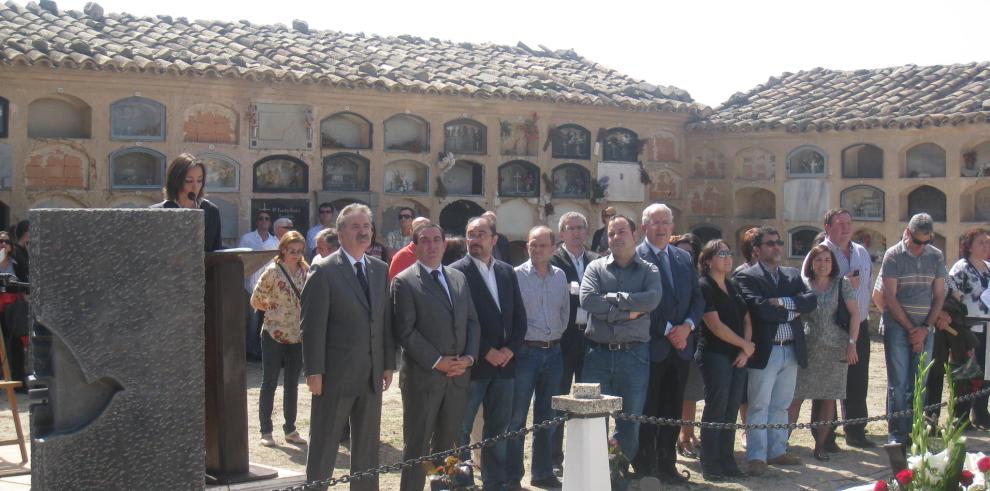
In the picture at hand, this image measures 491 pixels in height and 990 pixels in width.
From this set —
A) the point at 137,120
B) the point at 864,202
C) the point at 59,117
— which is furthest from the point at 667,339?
the point at 864,202

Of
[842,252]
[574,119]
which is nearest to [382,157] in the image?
[574,119]

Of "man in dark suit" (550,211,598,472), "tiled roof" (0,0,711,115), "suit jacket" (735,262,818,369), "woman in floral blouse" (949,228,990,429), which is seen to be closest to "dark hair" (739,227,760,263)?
"suit jacket" (735,262,818,369)

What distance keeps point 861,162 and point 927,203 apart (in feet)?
3.23

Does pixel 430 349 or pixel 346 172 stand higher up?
pixel 346 172

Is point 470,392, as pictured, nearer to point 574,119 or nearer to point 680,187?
point 574,119

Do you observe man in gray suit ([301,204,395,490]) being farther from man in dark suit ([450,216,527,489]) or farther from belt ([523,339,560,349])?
belt ([523,339,560,349])

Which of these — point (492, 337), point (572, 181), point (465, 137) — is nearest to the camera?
point (492, 337)

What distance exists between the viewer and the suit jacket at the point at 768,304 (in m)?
6.57

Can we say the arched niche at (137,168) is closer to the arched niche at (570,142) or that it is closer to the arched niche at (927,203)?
the arched niche at (570,142)

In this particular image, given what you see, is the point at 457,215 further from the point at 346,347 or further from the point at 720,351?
the point at 346,347

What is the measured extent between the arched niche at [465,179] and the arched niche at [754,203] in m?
3.72

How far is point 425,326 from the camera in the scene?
17.8 ft

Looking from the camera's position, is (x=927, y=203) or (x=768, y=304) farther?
(x=927, y=203)

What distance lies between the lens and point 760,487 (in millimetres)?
6309
